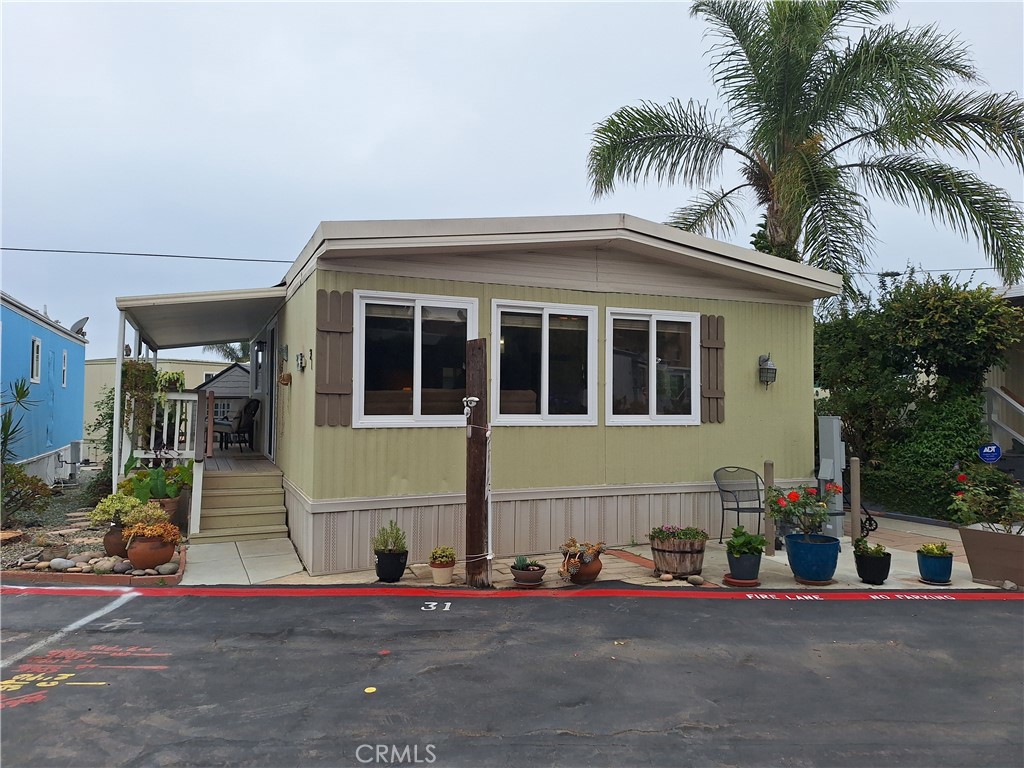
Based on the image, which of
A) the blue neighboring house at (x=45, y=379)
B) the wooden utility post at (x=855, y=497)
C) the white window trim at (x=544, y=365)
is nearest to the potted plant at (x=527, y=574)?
the white window trim at (x=544, y=365)

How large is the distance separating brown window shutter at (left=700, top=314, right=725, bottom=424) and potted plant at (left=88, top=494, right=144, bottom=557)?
5.81 m

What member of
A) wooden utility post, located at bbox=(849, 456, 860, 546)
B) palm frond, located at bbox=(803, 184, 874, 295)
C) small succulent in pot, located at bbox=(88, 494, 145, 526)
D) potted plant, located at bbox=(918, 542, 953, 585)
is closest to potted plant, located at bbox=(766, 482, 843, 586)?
potted plant, located at bbox=(918, 542, 953, 585)

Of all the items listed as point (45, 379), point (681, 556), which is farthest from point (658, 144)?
point (45, 379)

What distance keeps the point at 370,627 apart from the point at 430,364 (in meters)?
2.55

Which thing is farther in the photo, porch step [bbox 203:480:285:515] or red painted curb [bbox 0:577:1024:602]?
porch step [bbox 203:480:285:515]

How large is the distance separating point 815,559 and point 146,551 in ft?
18.8

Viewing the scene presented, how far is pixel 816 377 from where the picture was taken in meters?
11.3

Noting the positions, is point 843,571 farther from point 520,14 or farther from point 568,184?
point 568,184

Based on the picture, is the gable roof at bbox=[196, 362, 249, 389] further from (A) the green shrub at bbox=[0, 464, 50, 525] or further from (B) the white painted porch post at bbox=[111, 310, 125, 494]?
(B) the white painted porch post at bbox=[111, 310, 125, 494]

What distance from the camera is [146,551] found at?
5.89 m

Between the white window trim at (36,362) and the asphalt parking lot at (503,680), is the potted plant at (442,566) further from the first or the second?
the white window trim at (36,362)

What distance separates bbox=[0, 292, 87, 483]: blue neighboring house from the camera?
10.8m

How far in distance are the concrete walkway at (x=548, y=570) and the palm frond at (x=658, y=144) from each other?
20.3 feet

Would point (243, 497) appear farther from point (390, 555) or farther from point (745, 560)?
point (745, 560)
